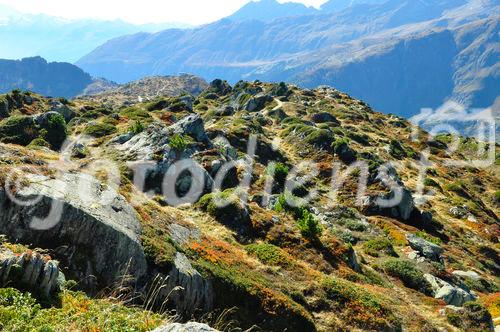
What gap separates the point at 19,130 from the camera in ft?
156

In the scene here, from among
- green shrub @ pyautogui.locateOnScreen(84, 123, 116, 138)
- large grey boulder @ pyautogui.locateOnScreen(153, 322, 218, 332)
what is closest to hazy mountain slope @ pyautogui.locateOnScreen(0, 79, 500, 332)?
green shrub @ pyautogui.locateOnScreen(84, 123, 116, 138)

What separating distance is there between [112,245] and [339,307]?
12.2m

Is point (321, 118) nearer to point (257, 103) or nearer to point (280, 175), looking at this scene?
point (257, 103)

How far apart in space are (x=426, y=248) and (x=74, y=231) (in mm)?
32321

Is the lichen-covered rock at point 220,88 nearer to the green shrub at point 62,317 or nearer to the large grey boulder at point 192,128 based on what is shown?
the large grey boulder at point 192,128

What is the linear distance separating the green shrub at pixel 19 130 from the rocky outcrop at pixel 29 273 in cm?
3841

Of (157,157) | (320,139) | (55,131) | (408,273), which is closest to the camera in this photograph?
(408,273)

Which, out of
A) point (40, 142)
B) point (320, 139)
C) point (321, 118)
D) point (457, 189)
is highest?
point (321, 118)

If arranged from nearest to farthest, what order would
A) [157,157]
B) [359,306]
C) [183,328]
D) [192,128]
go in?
1. [183,328]
2. [359,306]
3. [157,157]
4. [192,128]

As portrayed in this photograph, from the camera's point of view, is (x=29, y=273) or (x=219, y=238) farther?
(x=219, y=238)

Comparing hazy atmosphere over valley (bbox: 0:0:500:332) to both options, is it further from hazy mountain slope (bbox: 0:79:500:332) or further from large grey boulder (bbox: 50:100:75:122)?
large grey boulder (bbox: 50:100:75:122)

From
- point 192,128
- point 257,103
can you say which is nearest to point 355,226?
point 192,128

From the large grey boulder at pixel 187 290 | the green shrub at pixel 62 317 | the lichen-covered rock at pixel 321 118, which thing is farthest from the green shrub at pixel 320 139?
the green shrub at pixel 62 317

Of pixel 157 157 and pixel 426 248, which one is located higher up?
pixel 157 157
